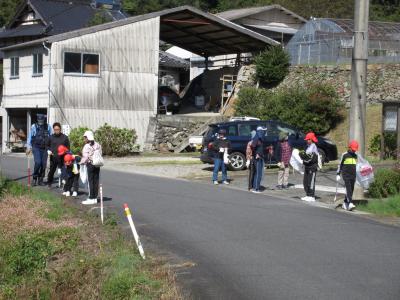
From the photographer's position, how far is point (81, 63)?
36531 millimetres

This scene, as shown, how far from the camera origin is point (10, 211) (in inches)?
552

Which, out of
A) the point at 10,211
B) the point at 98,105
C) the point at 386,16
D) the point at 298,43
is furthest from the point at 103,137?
the point at 386,16

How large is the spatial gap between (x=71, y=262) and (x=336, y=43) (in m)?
29.6

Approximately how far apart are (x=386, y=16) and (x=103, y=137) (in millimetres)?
41514

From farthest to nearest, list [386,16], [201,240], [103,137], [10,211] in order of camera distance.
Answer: [386,16]
[103,137]
[10,211]
[201,240]

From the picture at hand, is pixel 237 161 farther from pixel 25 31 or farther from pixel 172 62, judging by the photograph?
pixel 25 31

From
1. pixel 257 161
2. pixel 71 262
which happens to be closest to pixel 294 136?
pixel 257 161

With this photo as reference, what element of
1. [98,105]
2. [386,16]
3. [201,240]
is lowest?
[201,240]

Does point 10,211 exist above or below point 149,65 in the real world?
below

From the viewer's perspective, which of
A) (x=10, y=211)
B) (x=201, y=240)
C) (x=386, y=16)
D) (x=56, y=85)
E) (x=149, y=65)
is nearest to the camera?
(x=201, y=240)

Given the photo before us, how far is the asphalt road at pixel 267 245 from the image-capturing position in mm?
8328

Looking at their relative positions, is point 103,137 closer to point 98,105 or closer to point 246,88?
point 98,105

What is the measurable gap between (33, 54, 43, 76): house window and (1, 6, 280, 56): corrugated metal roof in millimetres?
785

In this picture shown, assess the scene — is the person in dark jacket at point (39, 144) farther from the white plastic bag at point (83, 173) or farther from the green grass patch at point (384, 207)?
the green grass patch at point (384, 207)
